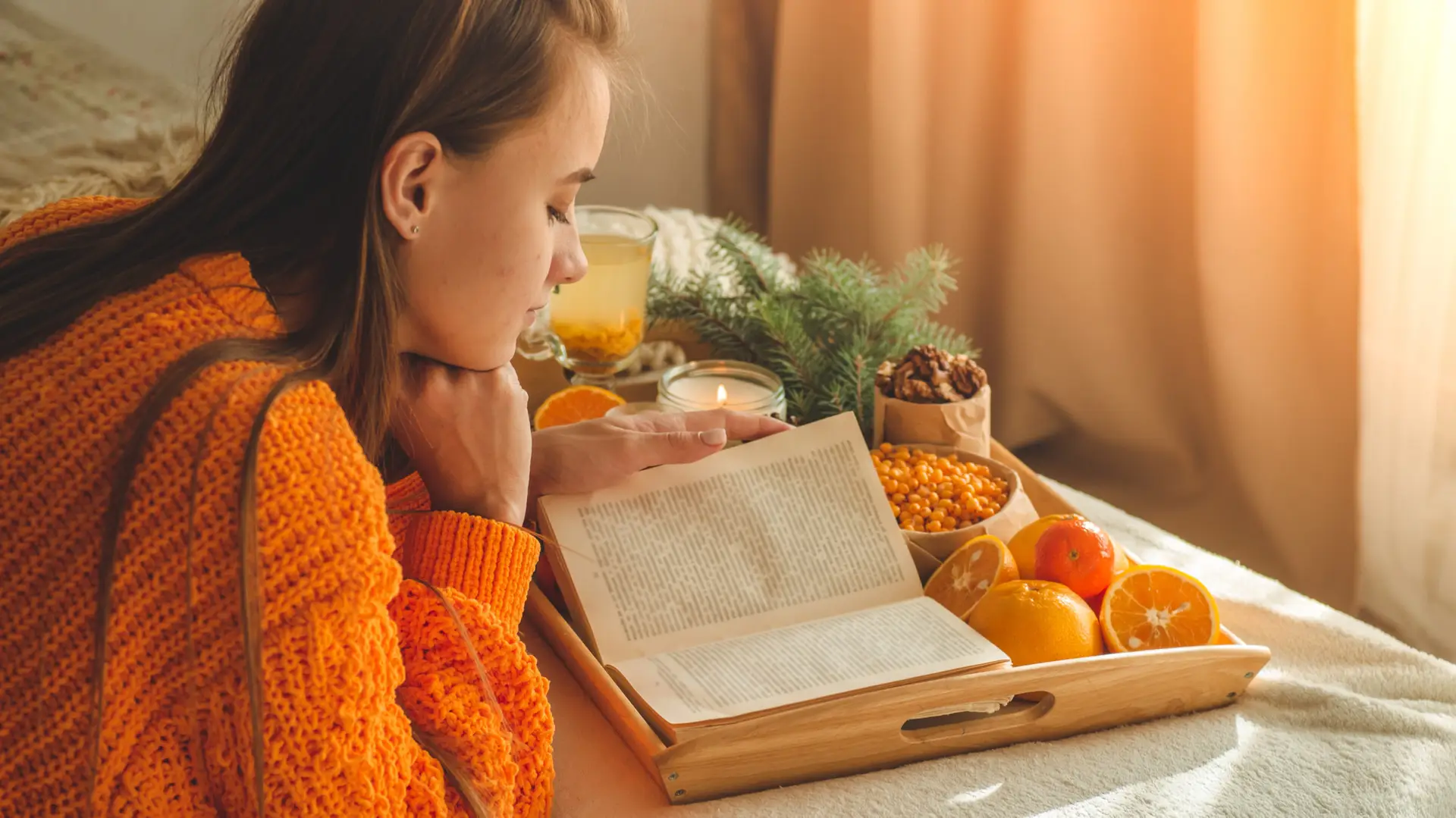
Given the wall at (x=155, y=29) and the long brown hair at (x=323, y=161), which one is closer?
the long brown hair at (x=323, y=161)

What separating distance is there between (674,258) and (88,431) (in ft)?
3.34

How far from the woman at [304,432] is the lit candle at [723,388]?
0.26 m

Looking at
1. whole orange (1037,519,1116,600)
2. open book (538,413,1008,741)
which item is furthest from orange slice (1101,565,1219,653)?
open book (538,413,1008,741)

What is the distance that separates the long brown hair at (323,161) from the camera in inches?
26.5

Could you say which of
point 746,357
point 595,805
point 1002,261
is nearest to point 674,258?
point 746,357

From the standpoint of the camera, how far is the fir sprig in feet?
3.91

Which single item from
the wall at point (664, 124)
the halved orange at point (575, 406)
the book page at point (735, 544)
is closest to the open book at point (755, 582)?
the book page at point (735, 544)

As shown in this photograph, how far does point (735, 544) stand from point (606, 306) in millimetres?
403

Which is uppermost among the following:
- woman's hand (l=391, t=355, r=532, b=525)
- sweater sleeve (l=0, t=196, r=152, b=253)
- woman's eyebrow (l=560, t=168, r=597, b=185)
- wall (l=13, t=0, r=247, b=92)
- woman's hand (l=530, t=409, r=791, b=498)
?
wall (l=13, t=0, r=247, b=92)

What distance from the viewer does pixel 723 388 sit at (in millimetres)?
1087

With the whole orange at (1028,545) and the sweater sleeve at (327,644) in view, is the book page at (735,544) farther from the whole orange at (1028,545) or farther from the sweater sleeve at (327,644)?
the sweater sleeve at (327,644)

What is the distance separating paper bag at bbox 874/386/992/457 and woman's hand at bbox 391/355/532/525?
14.9 inches

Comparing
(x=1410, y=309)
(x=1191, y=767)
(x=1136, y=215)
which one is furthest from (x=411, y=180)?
(x=1136, y=215)

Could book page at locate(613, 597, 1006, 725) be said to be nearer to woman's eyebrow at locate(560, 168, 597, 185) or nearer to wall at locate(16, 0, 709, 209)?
woman's eyebrow at locate(560, 168, 597, 185)
